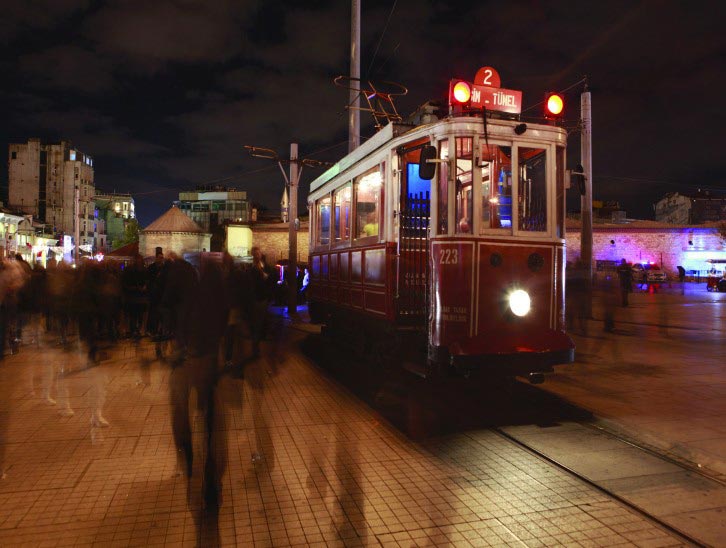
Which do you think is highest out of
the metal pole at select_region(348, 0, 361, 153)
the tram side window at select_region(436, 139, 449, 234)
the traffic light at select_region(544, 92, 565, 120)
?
the metal pole at select_region(348, 0, 361, 153)

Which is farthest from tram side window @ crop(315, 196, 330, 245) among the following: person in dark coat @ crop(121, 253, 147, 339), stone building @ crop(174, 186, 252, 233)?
stone building @ crop(174, 186, 252, 233)

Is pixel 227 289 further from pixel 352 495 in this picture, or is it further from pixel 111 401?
pixel 111 401

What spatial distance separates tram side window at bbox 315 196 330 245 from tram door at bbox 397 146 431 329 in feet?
13.5

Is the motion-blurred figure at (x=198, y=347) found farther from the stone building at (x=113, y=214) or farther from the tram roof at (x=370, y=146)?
the stone building at (x=113, y=214)

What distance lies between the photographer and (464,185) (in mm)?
7340

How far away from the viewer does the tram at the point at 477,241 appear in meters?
6.89

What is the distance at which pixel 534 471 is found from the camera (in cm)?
510

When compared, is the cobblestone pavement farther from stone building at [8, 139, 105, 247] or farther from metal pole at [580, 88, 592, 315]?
stone building at [8, 139, 105, 247]

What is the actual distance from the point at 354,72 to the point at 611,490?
1357cm

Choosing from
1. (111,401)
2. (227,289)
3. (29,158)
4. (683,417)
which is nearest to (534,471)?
(683,417)

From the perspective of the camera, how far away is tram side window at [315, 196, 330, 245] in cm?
1217

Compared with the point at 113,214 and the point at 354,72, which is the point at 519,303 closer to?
the point at 354,72

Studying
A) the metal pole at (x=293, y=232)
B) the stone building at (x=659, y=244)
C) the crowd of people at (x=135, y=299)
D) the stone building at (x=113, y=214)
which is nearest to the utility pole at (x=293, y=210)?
the metal pole at (x=293, y=232)

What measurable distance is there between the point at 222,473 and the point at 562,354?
4362 millimetres
